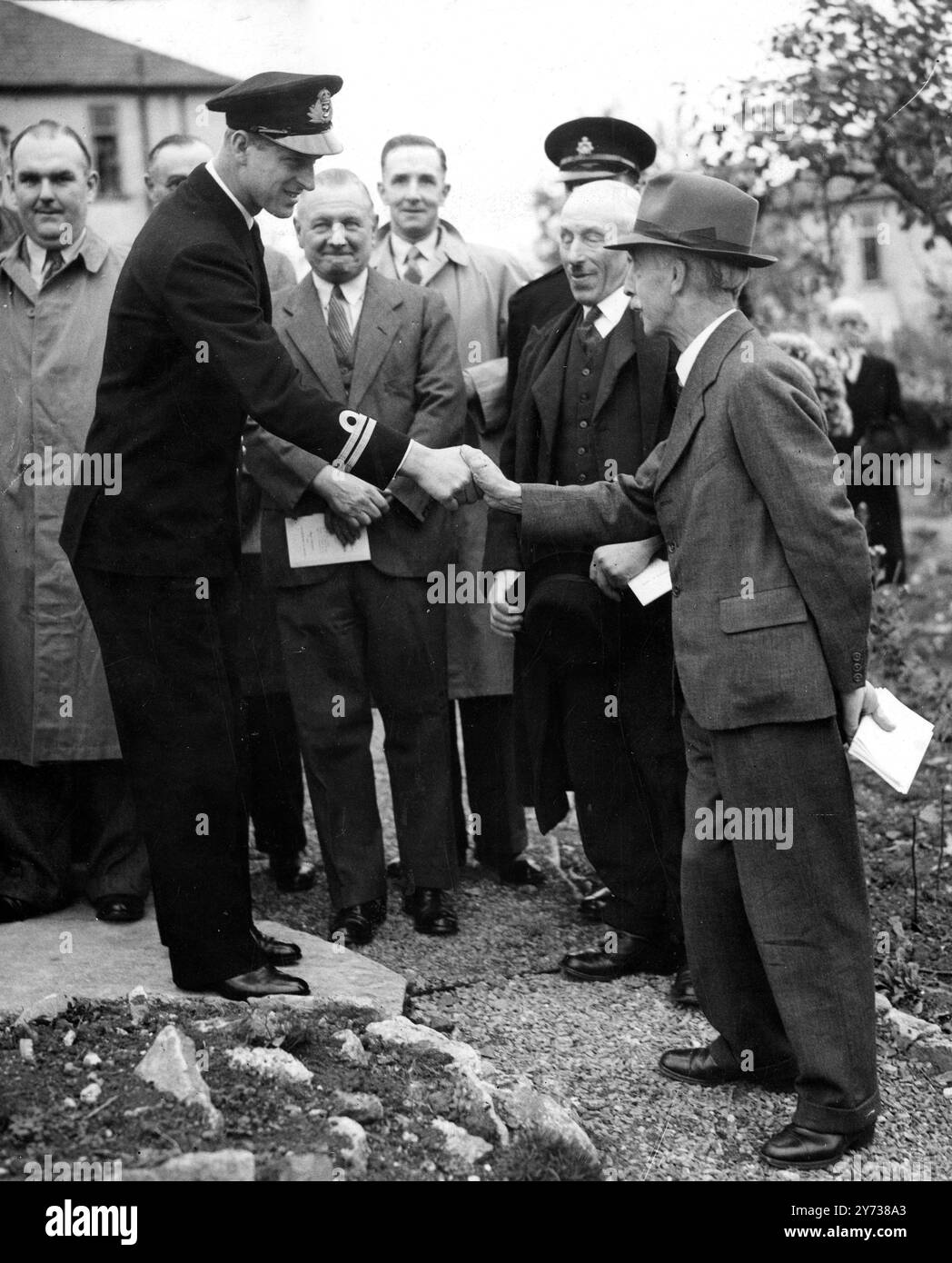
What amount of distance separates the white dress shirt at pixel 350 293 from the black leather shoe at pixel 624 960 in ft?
7.06

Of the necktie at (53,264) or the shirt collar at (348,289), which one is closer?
the necktie at (53,264)

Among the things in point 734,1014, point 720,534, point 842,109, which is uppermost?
point 842,109

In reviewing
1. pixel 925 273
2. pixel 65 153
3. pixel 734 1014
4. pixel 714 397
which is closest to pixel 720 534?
pixel 714 397

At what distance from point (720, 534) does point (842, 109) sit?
405 centimetres

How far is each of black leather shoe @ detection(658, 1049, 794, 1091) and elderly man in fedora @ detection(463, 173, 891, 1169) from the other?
0.75 feet

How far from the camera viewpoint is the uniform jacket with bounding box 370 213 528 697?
18.1ft

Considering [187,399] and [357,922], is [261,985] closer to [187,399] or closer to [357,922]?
[357,922]

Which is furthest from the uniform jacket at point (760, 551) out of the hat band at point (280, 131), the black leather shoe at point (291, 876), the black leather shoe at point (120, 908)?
the black leather shoe at point (291, 876)

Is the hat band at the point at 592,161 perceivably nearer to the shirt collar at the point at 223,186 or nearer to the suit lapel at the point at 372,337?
the suit lapel at the point at 372,337

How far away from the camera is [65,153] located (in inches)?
198

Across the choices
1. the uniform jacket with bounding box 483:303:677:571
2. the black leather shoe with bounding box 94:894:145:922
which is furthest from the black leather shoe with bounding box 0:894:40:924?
the uniform jacket with bounding box 483:303:677:571

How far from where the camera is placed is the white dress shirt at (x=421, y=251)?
5746 mm

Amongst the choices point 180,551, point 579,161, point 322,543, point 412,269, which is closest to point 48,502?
point 322,543
